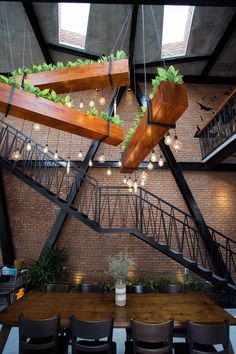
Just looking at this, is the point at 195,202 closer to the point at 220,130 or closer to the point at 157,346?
the point at 220,130

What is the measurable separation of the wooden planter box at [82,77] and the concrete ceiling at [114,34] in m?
2.92

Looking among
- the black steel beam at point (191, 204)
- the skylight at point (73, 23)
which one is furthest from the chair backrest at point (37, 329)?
the skylight at point (73, 23)

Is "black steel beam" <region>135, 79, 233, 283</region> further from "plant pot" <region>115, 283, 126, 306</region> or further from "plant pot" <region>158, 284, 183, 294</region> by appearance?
"plant pot" <region>115, 283, 126, 306</region>

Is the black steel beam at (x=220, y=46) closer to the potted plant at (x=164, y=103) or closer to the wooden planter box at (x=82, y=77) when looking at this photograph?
the wooden planter box at (x=82, y=77)

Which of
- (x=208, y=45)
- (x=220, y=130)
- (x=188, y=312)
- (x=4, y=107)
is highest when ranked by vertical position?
(x=208, y=45)

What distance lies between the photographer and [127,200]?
7.18m

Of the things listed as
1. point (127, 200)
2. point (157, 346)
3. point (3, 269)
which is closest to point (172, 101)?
point (157, 346)

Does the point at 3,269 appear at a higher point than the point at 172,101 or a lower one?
lower

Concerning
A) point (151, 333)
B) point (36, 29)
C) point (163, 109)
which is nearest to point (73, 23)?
point (36, 29)

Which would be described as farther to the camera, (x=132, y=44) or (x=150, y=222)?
(x=150, y=222)

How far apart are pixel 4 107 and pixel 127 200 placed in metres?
4.68

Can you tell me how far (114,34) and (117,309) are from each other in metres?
6.20

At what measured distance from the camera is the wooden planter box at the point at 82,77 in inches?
128

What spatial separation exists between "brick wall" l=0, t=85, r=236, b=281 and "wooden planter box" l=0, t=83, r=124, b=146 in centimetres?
380
